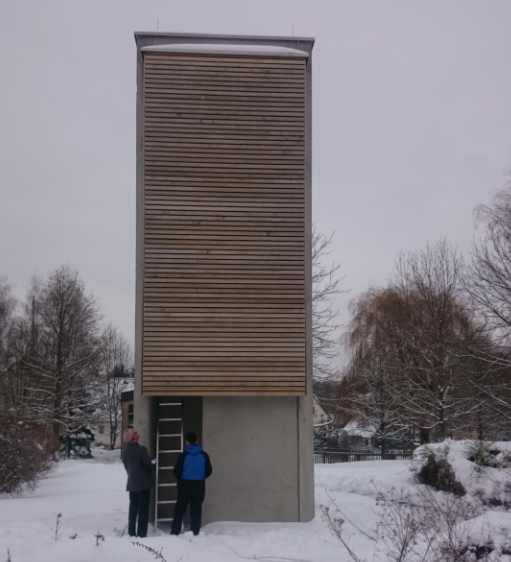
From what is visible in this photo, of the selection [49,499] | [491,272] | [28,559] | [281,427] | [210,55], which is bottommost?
[49,499]

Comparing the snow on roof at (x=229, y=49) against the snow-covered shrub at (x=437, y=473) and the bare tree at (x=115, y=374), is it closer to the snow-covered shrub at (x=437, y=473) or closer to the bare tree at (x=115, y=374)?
the snow-covered shrub at (x=437, y=473)

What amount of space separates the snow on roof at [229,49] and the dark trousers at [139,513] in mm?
7382

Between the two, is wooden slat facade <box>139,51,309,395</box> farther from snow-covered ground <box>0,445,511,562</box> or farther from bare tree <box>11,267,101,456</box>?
bare tree <box>11,267,101,456</box>

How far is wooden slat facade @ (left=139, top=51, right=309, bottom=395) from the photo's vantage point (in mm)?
11320

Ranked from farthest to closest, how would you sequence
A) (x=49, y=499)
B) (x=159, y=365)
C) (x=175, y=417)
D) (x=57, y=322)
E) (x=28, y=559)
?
(x=57, y=322) → (x=49, y=499) → (x=175, y=417) → (x=159, y=365) → (x=28, y=559)

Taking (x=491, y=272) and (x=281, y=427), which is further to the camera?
(x=491, y=272)

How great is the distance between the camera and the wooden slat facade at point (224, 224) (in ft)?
37.1

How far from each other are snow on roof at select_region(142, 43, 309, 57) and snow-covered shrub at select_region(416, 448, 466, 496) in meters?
9.50

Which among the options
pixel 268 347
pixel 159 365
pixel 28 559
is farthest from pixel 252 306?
pixel 28 559

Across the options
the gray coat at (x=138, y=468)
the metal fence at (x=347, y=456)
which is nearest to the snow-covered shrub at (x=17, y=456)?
the gray coat at (x=138, y=468)

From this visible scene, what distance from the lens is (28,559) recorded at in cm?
614

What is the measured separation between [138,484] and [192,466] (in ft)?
2.74

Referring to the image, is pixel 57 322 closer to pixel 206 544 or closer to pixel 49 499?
pixel 49 499

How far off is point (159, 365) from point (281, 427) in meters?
2.26
